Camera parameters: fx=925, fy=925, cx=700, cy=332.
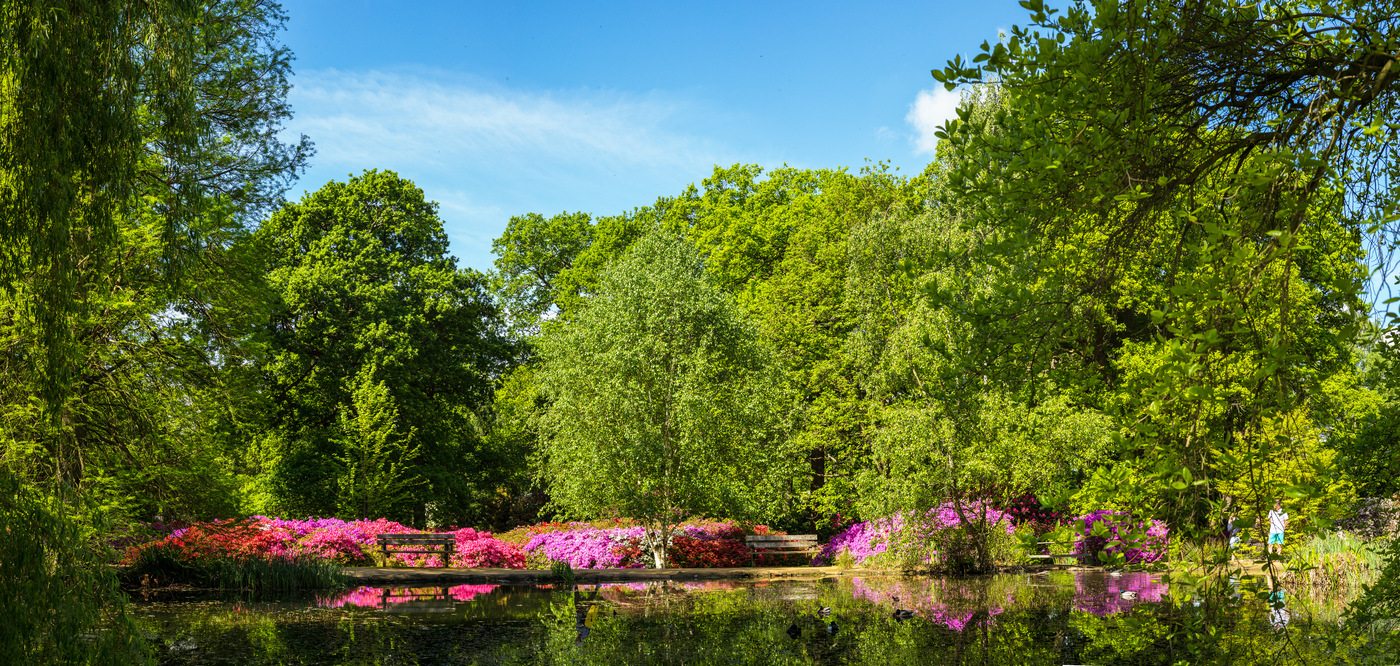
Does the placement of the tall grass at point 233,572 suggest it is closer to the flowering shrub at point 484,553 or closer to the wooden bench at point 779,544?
the flowering shrub at point 484,553

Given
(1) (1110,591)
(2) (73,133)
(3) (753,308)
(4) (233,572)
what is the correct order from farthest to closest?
1. (3) (753,308)
2. (1) (1110,591)
3. (4) (233,572)
4. (2) (73,133)

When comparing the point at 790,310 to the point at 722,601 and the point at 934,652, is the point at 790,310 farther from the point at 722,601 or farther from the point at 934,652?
the point at 934,652

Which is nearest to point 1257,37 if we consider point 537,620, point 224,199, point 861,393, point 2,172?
point 2,172

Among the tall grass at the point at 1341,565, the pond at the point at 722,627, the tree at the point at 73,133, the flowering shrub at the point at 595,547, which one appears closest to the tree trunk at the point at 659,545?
the flowering shrub at the point at 595,547

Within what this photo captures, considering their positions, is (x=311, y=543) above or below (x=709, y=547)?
above

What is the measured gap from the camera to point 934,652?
10.5 m

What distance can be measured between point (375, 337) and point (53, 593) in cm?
2486

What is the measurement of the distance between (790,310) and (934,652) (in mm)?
20466

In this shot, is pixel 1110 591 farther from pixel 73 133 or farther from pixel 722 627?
pixel 73 133

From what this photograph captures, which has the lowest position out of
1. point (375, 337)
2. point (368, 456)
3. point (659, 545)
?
point (659, 545)

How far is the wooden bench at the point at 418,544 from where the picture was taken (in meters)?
21.2

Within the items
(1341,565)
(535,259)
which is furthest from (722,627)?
(535,259)

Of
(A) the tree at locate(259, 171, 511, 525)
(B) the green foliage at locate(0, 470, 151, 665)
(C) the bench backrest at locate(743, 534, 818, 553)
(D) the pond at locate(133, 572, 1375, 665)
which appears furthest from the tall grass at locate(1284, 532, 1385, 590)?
(A) the tree at locate(259, 171, 511, 525)

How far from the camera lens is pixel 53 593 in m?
5.63
